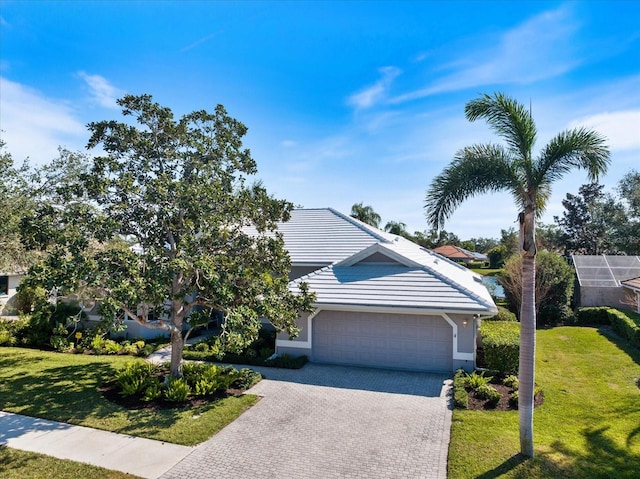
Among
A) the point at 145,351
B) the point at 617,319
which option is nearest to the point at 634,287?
the point at 617,319

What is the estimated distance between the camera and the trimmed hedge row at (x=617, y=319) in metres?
17.5

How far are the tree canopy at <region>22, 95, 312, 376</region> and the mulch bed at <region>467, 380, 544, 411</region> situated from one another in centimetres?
560

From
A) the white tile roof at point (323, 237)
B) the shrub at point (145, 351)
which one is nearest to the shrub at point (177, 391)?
the shrub at point (145, 351)

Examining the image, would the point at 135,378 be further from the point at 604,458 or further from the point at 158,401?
the point at 604,458

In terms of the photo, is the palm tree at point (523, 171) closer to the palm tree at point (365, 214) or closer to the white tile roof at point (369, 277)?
the white tile roof at point (369, 277)

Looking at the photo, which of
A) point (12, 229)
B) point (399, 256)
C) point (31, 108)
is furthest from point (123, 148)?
point (399, 256)

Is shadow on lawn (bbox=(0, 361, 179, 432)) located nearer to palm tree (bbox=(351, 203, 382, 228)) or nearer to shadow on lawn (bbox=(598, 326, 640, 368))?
shadow on lawn (bbox=(598, 326, 640, 368))

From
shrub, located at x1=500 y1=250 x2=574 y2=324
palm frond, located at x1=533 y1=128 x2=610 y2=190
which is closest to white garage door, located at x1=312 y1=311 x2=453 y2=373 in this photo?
palm frond, located at x1=533 y1=128 x2=610 y2=190

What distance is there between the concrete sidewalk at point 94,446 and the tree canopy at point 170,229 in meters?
2.72

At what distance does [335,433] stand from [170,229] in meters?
7.07

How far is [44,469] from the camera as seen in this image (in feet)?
24.9

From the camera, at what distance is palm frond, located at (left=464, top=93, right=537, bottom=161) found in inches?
330

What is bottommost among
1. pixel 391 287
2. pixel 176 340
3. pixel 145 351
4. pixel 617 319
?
pixel 145 351

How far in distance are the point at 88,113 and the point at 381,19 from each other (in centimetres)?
1006
